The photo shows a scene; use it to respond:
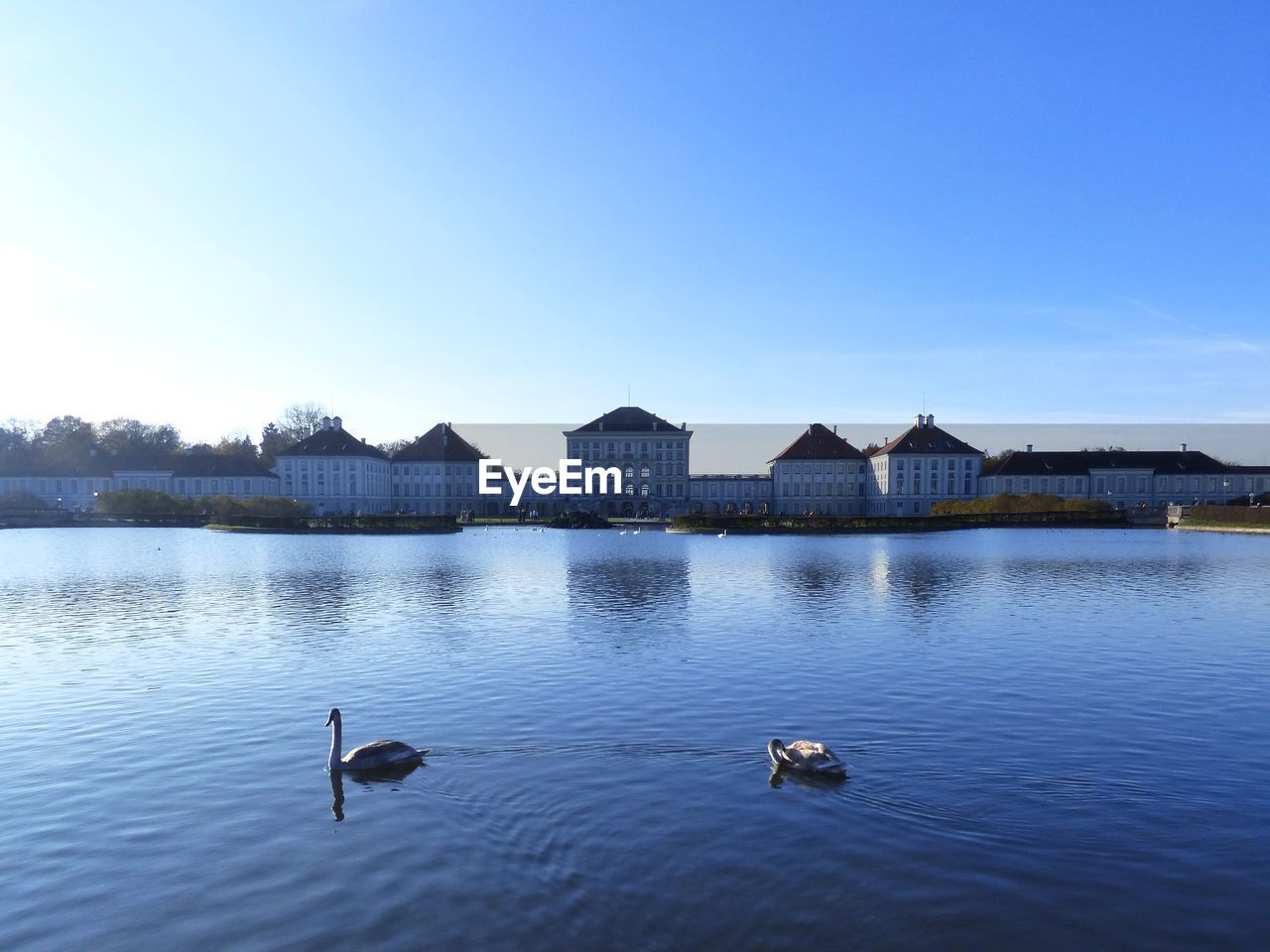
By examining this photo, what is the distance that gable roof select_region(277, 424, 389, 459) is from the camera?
382 ft

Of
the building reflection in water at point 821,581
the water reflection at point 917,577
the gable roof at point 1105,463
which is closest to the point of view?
the building reflection in water at point 821,581

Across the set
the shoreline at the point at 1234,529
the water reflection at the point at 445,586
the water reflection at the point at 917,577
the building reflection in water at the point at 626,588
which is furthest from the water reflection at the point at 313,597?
the shoreline at the point at 1234,529

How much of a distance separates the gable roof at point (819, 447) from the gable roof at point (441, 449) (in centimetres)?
4327

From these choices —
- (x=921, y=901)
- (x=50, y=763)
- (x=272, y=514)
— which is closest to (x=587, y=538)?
(x=272, y=514)

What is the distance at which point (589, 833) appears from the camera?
28.5 ft

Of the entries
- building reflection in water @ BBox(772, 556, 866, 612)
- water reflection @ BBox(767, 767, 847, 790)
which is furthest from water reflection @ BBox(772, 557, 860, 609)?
water reflection @ BBox(767, 767, 847, 790)

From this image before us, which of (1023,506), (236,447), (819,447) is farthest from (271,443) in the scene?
(1023,506)

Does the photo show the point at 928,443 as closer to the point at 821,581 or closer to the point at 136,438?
the point at 821,581

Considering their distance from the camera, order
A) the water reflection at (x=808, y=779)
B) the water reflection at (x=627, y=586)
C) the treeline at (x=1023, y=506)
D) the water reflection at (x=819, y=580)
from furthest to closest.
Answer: the treeline at (x=1023, y=506) < the water reflection at (x=819, y=580) < the water reflection at (x=627, y=586) < the water reflection at (x=808, y=779)

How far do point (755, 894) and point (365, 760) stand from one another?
210 inches

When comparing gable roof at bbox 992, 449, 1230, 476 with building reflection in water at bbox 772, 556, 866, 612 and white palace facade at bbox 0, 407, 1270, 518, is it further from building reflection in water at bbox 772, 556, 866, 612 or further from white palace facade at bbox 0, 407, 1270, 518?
building reflection in water at bbox 772, 556, 866, 612

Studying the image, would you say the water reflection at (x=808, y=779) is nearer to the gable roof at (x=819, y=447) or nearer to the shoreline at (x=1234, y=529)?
the shoreline at (x=1234, y=529)

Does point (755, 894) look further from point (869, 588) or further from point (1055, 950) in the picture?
point (869, 588)

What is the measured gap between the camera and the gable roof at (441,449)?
4887 inches
